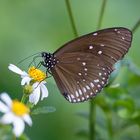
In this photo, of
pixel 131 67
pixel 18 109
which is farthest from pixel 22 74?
pixel 131 67

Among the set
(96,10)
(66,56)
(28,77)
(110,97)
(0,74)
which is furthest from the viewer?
(96,10)

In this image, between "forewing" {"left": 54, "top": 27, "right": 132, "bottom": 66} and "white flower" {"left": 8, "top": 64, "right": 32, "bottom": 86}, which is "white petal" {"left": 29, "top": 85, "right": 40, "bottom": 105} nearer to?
"white flower" {"left": 8, "top": 64, "right": 32, "bottom": 86}

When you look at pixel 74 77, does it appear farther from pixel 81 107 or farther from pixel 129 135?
pixel 81 107

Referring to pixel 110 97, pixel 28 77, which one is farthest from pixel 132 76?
pixel 28 77

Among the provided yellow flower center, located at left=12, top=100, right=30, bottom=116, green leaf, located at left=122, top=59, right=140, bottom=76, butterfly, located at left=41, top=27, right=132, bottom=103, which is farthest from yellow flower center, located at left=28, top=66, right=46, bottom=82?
green leaf, located at left=122, top=59, right=140, bottom=76

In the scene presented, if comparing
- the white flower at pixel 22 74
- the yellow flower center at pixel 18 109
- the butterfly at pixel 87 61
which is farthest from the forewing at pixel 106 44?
the yellow flower center at pixel 18 109
